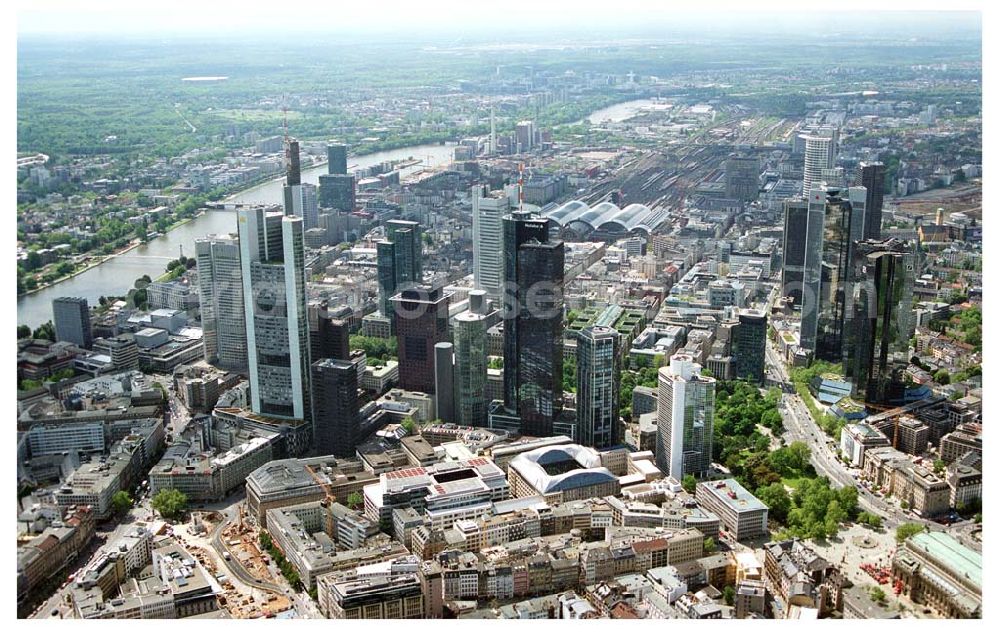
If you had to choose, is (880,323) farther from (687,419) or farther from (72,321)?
(72,321)

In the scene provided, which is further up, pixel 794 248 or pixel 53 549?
pixel 794 248

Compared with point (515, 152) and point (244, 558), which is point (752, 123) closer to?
point (515, 152)

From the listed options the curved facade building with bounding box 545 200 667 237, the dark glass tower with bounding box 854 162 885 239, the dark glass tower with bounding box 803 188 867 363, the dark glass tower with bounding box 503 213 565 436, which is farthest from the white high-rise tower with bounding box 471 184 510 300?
the dark glass tower with bounding box 854 162 885 239

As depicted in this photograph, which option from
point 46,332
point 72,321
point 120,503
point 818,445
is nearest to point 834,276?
point 818,445

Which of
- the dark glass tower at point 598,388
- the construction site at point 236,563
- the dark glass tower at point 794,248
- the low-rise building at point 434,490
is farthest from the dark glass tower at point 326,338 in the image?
the dark glass tower at point 794,248

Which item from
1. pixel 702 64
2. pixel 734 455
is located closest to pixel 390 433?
pixel 734 455

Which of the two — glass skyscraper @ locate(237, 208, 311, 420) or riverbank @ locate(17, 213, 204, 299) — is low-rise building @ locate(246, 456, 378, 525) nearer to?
glass skyscraper @ locate(237, 208, 311, 420)

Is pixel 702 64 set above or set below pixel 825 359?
above
